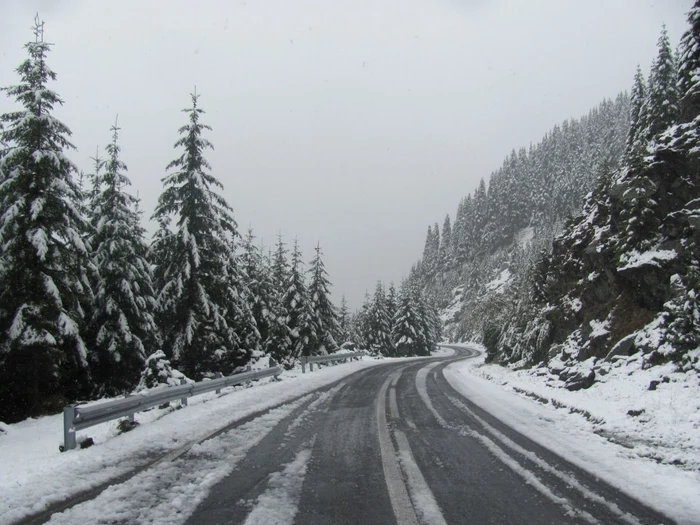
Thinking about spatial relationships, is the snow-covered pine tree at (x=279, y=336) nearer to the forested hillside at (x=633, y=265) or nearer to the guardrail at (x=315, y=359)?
the guardrail at (x=315, y=359)

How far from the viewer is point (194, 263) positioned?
58.1 ft

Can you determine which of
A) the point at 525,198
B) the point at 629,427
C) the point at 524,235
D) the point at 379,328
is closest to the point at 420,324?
the point at 379,328

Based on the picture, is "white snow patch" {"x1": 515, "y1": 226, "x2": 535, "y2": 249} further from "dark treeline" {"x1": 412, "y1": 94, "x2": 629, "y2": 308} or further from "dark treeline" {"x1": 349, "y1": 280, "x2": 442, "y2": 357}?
"dark treeline" {"x1": 349, "y1": 280, "x2": 442, "y2": 357}

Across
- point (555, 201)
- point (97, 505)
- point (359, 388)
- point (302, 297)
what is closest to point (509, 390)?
point (359, 388)

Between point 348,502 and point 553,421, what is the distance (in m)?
5.95

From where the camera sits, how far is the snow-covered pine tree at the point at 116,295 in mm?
16625

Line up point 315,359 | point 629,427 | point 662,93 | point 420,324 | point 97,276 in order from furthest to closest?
point 420,324, point 662,93, point 315,359, point 97,276, point 629,427

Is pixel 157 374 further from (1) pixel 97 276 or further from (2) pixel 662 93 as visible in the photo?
(2) pixel 662 93

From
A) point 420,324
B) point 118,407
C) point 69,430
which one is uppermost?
point 420,324

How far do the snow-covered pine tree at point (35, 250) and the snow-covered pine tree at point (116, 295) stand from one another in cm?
276

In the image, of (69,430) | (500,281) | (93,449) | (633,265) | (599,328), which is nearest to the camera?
(93,449)

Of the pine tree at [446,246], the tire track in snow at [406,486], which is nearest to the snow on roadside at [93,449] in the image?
the tire track in snow at [406,486]

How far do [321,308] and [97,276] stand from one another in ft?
62.8

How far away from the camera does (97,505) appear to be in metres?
4.30
